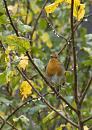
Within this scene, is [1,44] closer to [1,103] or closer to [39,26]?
[1,103]

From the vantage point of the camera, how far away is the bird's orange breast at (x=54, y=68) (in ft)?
5.23

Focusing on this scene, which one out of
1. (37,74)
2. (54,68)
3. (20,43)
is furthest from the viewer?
(37,74)

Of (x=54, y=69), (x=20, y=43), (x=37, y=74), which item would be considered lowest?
(x=37, y=74)

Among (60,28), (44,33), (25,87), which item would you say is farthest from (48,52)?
(25,87)

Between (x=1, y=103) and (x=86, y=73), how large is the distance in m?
0.66

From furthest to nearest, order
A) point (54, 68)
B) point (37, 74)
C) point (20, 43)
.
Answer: point (37, 74), point (54, 68), point (20, 43)

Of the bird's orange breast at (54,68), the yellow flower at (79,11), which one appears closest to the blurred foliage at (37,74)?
the bird's orange breast at (54,68)

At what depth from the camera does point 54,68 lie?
1.61m

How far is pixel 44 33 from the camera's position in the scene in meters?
2.87

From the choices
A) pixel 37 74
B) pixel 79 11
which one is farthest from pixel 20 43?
pixel 37 74

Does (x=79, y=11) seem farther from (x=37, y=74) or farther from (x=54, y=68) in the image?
(x=37, y=74)

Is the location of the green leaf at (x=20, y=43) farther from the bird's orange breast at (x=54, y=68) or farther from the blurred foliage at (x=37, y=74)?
the bird's orange breast at (x=54, y=68)

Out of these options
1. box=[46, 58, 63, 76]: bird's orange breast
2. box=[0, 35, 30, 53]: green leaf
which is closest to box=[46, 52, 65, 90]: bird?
box=[46, 58, 63, 76]: bird's orange breast

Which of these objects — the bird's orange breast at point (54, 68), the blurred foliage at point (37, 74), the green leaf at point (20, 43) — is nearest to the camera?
the green leaf at point (20, 43)
